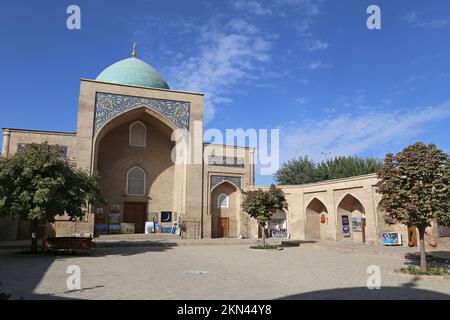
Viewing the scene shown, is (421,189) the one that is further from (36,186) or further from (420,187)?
(36,186)

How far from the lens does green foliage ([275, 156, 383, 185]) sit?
3491 centimetres

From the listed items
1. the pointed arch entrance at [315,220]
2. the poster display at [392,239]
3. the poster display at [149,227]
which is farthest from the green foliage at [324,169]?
the poster display at [149,227]

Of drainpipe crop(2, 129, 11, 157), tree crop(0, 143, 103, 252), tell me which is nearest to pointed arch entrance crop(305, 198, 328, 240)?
tree crop(0, 143, 103, 252)

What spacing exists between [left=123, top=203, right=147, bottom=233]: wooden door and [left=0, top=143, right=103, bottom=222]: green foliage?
34.8ft

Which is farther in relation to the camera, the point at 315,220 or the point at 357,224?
the point at 315,220

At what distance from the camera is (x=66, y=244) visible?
13859 mm

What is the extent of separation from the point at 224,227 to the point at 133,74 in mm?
12294

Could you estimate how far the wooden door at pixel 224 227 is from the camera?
2556cm

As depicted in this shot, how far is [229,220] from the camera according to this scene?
84.5ft

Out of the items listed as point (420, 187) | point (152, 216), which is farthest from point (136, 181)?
point (420, 187)

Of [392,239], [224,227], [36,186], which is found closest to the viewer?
[36,186]

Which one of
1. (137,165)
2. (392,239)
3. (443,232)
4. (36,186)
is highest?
(137,165)
